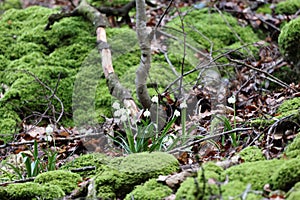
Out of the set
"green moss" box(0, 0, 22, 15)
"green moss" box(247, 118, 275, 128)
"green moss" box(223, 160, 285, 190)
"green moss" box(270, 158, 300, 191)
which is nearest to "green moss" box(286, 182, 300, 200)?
"green moss" box(270, 158, 300, 191)

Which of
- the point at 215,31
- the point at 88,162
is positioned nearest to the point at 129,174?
the point at 88,162

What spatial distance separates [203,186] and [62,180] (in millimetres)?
1317

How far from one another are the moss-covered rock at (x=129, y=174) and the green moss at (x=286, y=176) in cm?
80

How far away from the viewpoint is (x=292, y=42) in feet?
16.7

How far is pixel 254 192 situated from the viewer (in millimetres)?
2367

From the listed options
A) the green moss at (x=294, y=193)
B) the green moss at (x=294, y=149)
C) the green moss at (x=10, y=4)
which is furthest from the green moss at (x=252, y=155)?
the green moss at (x=10, y=4)

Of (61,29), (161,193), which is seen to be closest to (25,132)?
(61,29)

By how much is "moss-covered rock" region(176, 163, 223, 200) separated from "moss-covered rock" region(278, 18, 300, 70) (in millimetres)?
2891

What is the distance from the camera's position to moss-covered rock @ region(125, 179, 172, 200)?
265 cm

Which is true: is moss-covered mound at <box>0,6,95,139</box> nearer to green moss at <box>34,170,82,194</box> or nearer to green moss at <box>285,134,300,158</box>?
green moss at <box>34,170,82,194</box>

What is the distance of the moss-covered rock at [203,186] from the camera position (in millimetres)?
2311

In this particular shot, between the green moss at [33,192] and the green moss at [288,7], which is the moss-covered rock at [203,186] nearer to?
the green moss at [33,192]

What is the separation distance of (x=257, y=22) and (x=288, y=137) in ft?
14.5

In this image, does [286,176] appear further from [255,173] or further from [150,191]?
[150,191]
